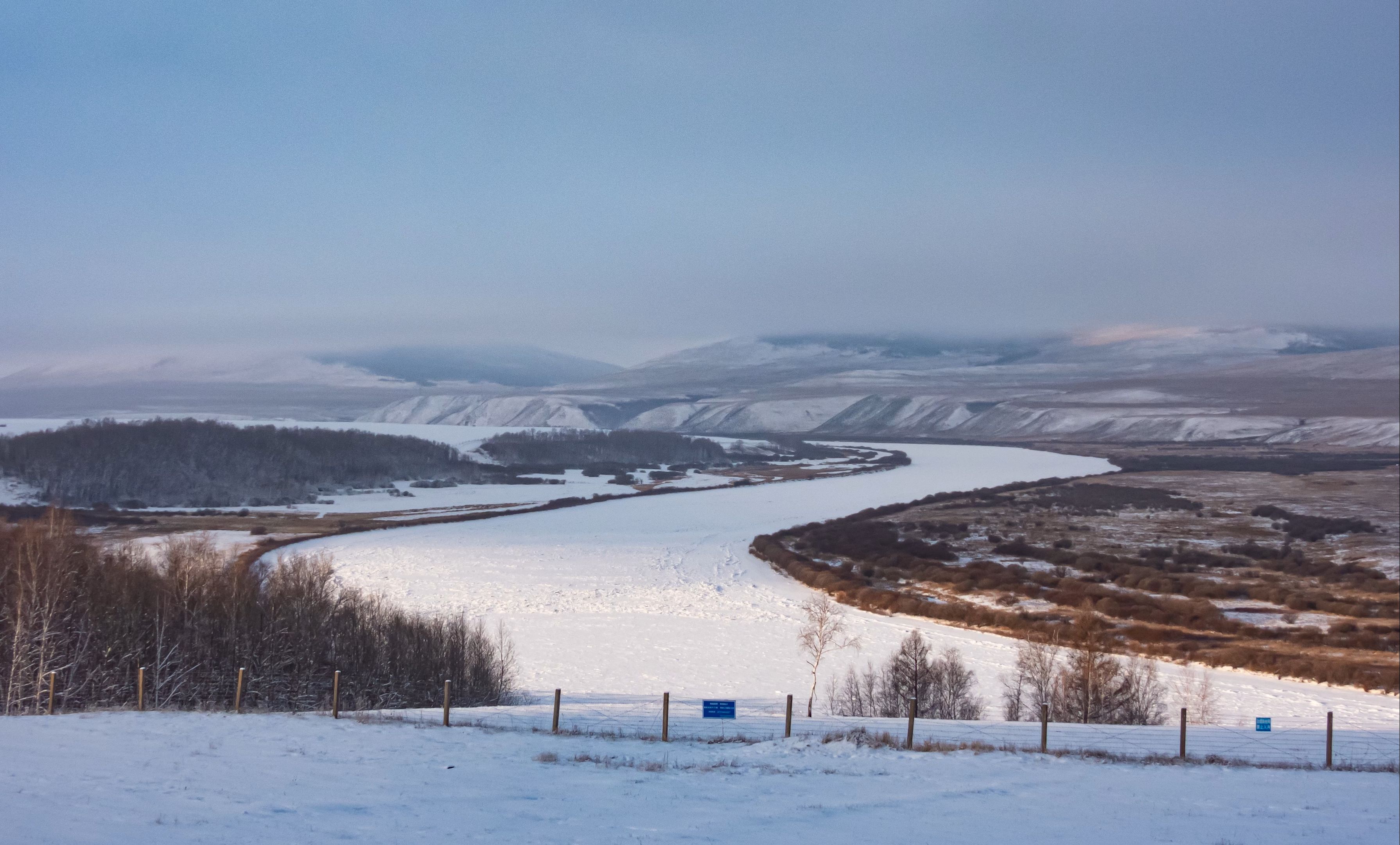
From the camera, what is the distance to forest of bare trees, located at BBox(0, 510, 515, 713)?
18531 millimetres

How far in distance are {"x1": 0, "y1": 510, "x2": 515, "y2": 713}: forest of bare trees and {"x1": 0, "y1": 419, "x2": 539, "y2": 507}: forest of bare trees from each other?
137ft

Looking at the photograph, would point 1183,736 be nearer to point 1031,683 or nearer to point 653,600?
point 1031,683

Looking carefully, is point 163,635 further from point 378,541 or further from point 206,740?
point 378,541

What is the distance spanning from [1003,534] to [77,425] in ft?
229

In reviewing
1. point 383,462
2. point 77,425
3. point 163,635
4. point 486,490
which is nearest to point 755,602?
point 163,635

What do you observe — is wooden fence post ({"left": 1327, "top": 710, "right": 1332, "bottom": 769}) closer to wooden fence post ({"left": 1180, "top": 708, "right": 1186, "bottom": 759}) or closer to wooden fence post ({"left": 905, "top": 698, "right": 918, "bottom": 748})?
wooden fence post ({"left": 1180, "top": 708, "right": 1186, "bottom": 759})

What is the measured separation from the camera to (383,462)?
86.1m

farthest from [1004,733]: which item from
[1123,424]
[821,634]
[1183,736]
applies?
[1123,424]

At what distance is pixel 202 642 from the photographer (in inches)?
822

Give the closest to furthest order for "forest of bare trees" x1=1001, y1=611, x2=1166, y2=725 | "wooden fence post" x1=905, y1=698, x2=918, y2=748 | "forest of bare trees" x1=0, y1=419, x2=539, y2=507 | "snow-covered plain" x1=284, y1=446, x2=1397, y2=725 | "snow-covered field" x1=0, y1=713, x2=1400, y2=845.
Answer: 1. "snow-covered field" x1=0, y1=713, x2=1400, y2=845
2. "wooden fence post" x1=905, y1=698, x2=918, y2=748
3. "forest of bare trees" x1=1001, y1=611, x2=1166, y2=725
4. "snow-covered plain" x1=284, y1=446, x2=1397, y2=725
5. "forest of bare trees" x1=0, y1=419, x2=539, y2=507

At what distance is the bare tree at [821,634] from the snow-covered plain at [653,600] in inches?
15.0

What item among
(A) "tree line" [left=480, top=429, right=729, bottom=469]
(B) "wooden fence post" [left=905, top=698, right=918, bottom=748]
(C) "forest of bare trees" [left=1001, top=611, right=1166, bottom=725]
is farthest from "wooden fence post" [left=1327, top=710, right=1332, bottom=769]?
(A) "tree line" [left=480, top=429, right=729, bottom=469]

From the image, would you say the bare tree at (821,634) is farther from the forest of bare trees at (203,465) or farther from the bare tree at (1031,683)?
the forest of bare trees at (203,465)

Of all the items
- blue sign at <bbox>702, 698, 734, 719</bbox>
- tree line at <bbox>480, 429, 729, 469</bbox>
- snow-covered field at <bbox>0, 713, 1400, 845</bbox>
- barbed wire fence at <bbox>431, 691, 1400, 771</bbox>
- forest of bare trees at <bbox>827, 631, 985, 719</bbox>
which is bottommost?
forest of bare trees at <bbox>827, 631, 985, 719</bbox>
